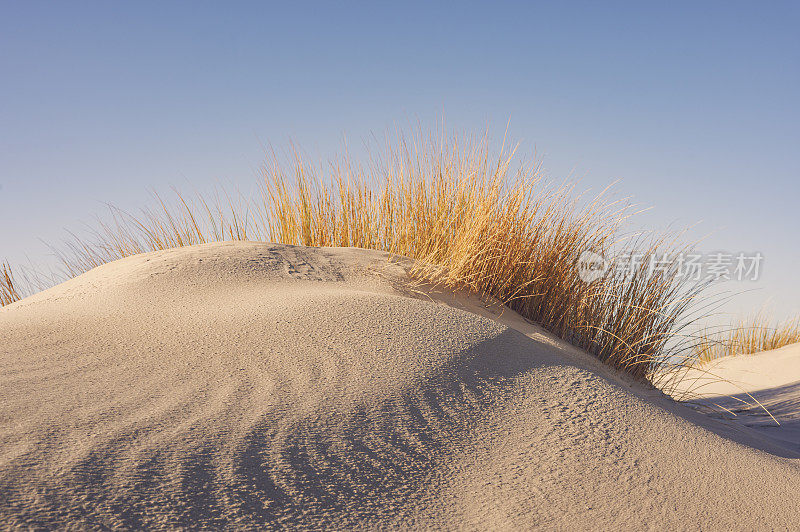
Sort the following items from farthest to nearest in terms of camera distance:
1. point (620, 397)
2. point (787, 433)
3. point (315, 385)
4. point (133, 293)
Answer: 1. point (787, 433)
2. point (133, 293)
3. point (620, 397)
4. point (315, 385)

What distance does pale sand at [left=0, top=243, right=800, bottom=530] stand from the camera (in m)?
1.27

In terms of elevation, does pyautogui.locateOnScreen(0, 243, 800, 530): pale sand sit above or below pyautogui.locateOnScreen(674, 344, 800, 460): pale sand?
above

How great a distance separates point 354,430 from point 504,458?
44 centimetres

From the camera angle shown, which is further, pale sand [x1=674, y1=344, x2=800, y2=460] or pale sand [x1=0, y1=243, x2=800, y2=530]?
pale sand [x1=674, y1=344, x2=800, y2=460]

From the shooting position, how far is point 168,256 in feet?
10.3

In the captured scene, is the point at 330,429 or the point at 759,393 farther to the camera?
the point at 759,393

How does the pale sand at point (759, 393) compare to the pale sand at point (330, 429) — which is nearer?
the pale sand at point (330, 429)

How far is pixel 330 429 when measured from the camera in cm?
156

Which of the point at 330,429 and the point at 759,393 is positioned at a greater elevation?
the point at 330,429

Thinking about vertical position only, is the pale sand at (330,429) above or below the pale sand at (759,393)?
above

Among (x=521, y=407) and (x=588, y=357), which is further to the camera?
(x=588, y=357)

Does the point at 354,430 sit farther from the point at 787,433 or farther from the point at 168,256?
the point at 787,433

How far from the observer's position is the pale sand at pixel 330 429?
1.27 meters

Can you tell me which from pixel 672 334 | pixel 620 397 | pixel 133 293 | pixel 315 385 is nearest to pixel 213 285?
pixel 133 293
